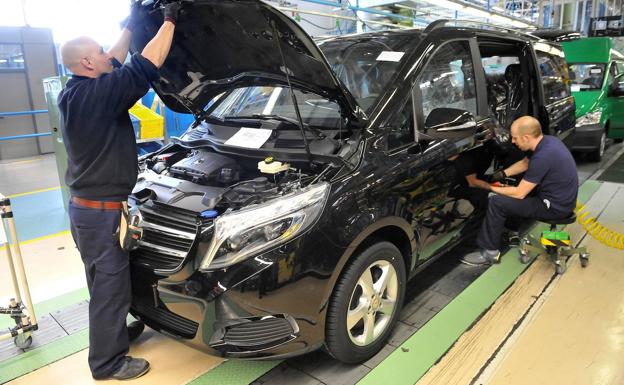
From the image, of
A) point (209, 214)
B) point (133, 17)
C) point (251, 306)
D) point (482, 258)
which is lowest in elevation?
point (482, 258)

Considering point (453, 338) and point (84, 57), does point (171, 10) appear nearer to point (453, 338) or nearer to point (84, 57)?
point (84, 57)

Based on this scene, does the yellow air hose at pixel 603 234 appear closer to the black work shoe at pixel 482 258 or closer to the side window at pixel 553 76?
the black work shoe at pixel 482 258

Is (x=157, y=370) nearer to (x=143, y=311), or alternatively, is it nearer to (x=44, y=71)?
(x=143, y=311)

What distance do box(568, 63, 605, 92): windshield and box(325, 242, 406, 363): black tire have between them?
632cm

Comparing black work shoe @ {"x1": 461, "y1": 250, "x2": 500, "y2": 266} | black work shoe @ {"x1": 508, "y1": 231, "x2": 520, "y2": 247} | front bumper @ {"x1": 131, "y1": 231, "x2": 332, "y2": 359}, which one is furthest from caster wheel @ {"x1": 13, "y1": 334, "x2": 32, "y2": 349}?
black work shoe @ {"x1": 508, "y1": 231, "x2": 520, "y2": 247}

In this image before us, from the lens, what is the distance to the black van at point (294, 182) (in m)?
1.87

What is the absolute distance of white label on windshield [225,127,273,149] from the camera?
8.07ft

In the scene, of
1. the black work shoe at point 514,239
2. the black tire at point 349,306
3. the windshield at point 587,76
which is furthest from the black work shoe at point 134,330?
the windshield at point 587,76

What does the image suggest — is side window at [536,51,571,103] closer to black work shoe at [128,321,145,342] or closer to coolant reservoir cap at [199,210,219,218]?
coolant reservoir cap at [199,210,219,218]

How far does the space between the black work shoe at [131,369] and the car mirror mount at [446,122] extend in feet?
6.47

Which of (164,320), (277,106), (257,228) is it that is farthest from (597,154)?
(164,320)

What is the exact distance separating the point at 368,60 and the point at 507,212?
5.12 ft

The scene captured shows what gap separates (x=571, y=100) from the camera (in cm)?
496

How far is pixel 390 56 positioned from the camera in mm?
2648
